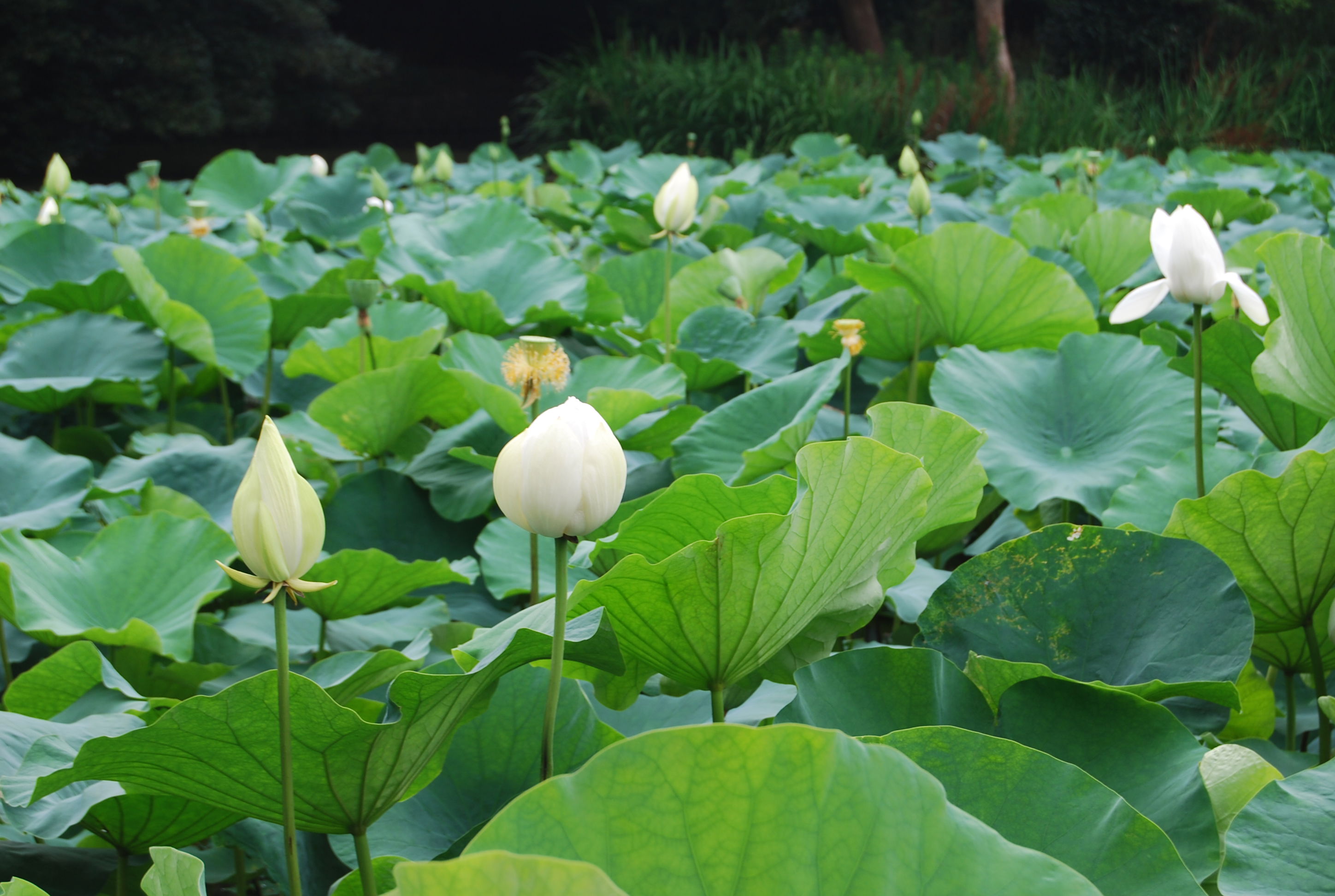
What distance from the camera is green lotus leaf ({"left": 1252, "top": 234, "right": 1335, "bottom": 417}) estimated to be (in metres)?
0.81

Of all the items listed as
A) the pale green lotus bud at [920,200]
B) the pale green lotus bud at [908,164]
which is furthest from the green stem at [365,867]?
the pale green lotus bud at [908,164]

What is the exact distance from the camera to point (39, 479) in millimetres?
1166

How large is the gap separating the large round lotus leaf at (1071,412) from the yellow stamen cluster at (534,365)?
0.37 metres

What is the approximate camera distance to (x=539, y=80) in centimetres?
1441

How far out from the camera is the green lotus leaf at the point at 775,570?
1.87ft

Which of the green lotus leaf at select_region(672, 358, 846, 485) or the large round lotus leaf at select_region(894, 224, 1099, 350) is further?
the large round lotus leaf at select_region(894, 224, 1099, 350)

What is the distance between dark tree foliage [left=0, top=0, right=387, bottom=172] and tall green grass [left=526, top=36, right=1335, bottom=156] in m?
4.51

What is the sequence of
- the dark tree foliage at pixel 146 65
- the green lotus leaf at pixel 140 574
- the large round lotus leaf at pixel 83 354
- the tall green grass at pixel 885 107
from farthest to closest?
the dark tree foliage at pixel 146 65, the tall green grass at pixel 885 107, the large round lotus leaf at pixel 83 354, the green lotus leaf at pixel 140 574

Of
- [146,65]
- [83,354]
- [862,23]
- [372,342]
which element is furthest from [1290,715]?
[862,23]

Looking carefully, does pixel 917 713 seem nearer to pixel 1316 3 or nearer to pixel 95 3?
pixel 95 3

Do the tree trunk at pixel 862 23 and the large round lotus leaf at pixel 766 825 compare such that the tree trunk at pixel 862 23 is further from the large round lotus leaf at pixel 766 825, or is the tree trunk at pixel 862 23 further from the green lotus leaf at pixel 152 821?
the large round lotus leaf at pixel 766 825

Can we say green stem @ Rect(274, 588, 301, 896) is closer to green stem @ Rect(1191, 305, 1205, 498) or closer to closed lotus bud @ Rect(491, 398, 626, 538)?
closed lotus bud @ Rect(491, 398, 626, 538)

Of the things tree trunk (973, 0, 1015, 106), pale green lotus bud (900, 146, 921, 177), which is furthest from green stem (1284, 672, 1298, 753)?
tree trunk (973, 0, 1015, 106)

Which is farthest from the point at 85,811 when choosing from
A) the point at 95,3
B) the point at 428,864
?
the point at 95,3
